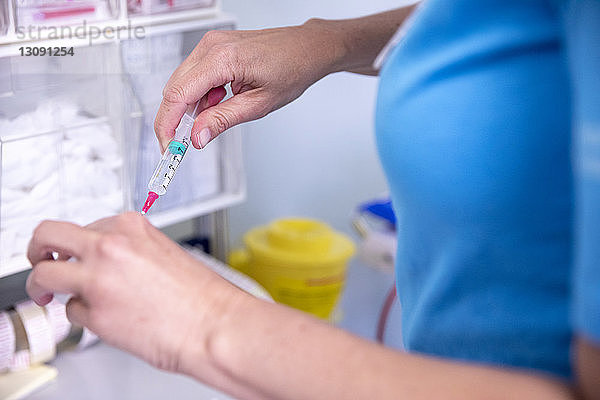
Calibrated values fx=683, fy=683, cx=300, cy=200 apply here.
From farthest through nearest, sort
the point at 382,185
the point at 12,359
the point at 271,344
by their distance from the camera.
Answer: the point at 382,185
the point at 12,359
the point at 271,344

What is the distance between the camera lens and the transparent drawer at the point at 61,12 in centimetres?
96

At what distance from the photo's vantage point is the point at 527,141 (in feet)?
1.44

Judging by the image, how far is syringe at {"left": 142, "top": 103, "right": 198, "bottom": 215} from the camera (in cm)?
70

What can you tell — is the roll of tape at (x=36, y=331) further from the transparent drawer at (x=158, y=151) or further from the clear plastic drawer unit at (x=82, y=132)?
the transparent drawer at (x=158, y=151)

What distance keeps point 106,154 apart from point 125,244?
2.21 ft

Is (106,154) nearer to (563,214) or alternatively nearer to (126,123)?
(126,123)

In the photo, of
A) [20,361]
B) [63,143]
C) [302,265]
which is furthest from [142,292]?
[302,265]

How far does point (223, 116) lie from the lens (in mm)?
698

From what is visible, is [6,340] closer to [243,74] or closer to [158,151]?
[158,151]

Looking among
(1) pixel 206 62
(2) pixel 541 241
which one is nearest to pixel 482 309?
(2) pixel 541 241

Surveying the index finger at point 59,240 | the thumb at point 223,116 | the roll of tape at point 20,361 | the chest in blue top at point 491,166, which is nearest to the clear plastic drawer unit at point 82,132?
the roll of tape at point 20,361

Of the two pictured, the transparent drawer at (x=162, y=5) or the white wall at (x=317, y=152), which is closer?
the transparent drawer at (x=162, y=5)

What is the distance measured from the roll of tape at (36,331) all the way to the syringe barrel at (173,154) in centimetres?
47

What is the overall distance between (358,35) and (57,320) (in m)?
0.67
